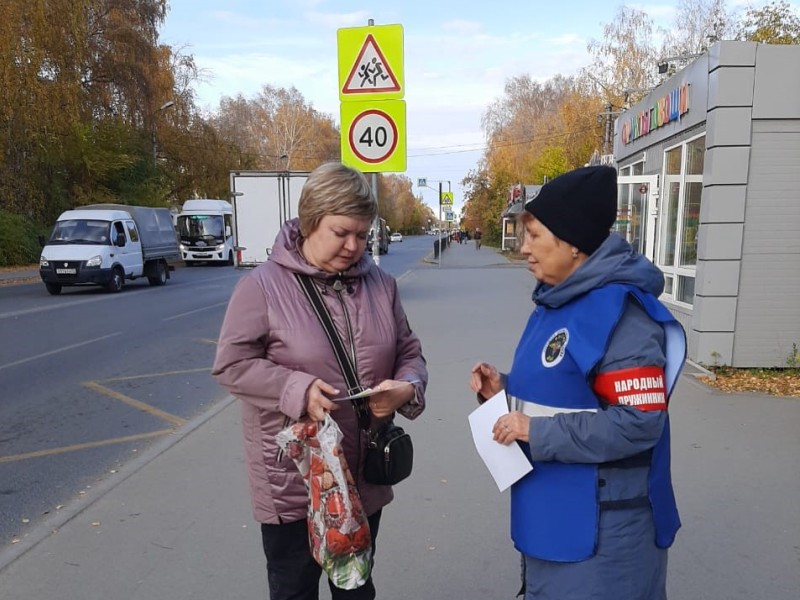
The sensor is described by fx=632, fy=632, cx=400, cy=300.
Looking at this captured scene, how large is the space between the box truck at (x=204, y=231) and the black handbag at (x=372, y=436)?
28065 millimetres

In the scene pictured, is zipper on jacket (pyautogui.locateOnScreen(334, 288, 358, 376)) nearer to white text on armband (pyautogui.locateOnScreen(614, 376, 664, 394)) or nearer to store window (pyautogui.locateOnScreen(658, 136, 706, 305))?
white text on armband (pyautogui.locateOnScreen(614, 376, 664, 394))

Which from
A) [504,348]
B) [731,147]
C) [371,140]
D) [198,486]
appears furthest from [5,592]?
[731,147]

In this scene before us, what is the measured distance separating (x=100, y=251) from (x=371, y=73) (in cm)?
1305

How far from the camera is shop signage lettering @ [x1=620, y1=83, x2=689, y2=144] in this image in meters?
8.26

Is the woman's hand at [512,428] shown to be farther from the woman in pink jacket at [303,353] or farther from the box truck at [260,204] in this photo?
the box truck at [260,204]

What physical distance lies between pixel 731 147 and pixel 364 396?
21.3 feet

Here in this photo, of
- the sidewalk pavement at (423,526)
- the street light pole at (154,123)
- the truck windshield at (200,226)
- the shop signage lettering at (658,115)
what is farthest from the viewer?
the street light pole at (154,123)

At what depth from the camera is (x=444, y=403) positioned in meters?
6.15

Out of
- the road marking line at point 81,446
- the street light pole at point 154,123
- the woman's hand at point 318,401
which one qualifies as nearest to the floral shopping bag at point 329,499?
the woman's hand at point 318,401

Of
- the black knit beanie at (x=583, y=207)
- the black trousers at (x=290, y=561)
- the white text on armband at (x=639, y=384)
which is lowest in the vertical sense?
the black trousers at (x=290, y=561)

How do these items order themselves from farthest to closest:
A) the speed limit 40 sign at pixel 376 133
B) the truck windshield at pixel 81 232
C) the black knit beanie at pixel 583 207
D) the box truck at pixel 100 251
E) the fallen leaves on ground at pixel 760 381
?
1. the truck windshield at pixel 81 232
2. the box truck at pixel 100 251
3. the fallen leaves on ground at pixel 760 381
4. the speed limit 40 sign at pixel 376 133
5. the black knit beanie at pixel 583 207

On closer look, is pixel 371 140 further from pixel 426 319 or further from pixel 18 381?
pixel 426 319

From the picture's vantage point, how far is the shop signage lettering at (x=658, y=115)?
8.26 metres

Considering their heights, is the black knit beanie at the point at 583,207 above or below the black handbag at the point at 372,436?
above
